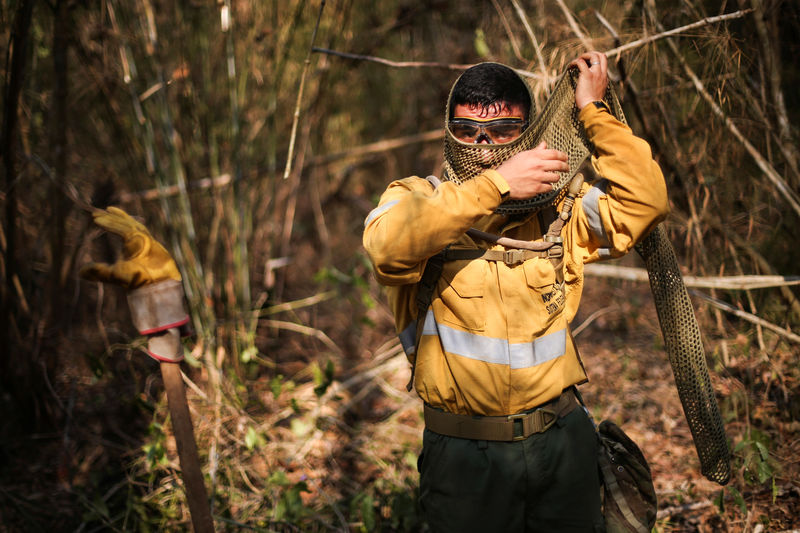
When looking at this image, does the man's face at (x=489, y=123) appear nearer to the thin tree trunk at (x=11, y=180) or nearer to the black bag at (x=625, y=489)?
the black bag at (x=625, y=489)

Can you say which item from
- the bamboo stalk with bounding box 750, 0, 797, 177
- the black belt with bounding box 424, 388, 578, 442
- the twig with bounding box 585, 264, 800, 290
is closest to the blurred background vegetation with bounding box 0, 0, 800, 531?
the bamboo stalk with bounding box 750, 0, 797, 177

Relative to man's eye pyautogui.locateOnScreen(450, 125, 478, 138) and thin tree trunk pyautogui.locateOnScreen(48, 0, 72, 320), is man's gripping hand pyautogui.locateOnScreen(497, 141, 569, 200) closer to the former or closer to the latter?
man's eye pyautogui.locateOnScreen(450, 125, 478, 138)

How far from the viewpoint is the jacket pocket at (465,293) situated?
5.50 ft

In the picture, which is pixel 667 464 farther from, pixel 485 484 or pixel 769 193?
pixel 485 484

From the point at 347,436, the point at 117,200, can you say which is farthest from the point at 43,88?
the point at 347,436

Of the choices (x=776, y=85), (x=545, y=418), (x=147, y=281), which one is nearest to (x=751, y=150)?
(x=776, y=85)

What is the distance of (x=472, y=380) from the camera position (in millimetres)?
1671

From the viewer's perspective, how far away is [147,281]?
1784 millimetres

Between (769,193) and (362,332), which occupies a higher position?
(769,193)

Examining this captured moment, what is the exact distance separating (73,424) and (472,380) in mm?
3049

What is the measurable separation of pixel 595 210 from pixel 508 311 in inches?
15.5

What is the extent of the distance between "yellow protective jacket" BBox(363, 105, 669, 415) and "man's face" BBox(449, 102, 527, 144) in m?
0.18

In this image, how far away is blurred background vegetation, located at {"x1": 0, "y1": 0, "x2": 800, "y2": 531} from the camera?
2.69 metres

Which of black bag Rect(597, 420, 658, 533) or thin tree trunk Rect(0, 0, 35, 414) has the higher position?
thin tree trunk Rect(0, 0, 35, 414)
